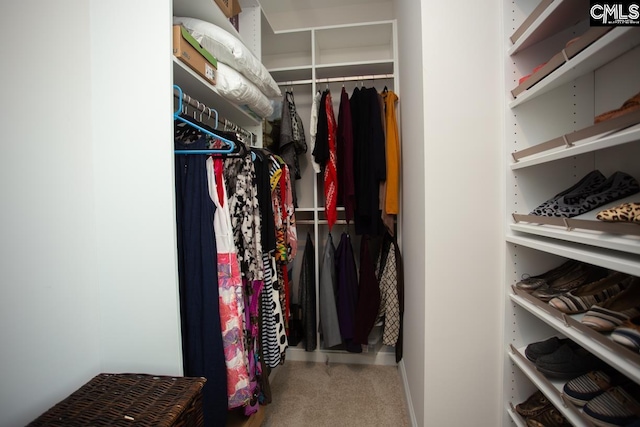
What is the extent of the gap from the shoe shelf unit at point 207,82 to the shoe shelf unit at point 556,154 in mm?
1180

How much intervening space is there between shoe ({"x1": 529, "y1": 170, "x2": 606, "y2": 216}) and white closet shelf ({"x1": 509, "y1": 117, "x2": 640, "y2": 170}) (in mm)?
154

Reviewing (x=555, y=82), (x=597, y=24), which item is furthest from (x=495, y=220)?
(x=597, y=24)

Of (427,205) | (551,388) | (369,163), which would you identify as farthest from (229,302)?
(369,163)

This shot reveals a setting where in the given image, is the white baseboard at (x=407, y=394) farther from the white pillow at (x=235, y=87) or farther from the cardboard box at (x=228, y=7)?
the cardboard box at (x=228, y=7)

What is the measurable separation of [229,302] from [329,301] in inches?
39.2

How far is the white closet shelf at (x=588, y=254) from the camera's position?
0.53 metres

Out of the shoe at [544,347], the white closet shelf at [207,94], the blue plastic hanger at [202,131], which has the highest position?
the white closet shelf at [207,94]

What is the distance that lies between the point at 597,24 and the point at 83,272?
1579mm

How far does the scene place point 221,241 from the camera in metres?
0.91

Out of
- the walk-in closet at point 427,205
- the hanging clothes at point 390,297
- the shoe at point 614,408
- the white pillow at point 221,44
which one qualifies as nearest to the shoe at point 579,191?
the walk-in closet at point 427,205

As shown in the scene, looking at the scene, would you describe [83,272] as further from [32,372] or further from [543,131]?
[543,131]

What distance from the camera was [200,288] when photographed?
880 mm

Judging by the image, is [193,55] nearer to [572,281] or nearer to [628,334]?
[628,334]

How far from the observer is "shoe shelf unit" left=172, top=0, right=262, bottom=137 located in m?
0.94
